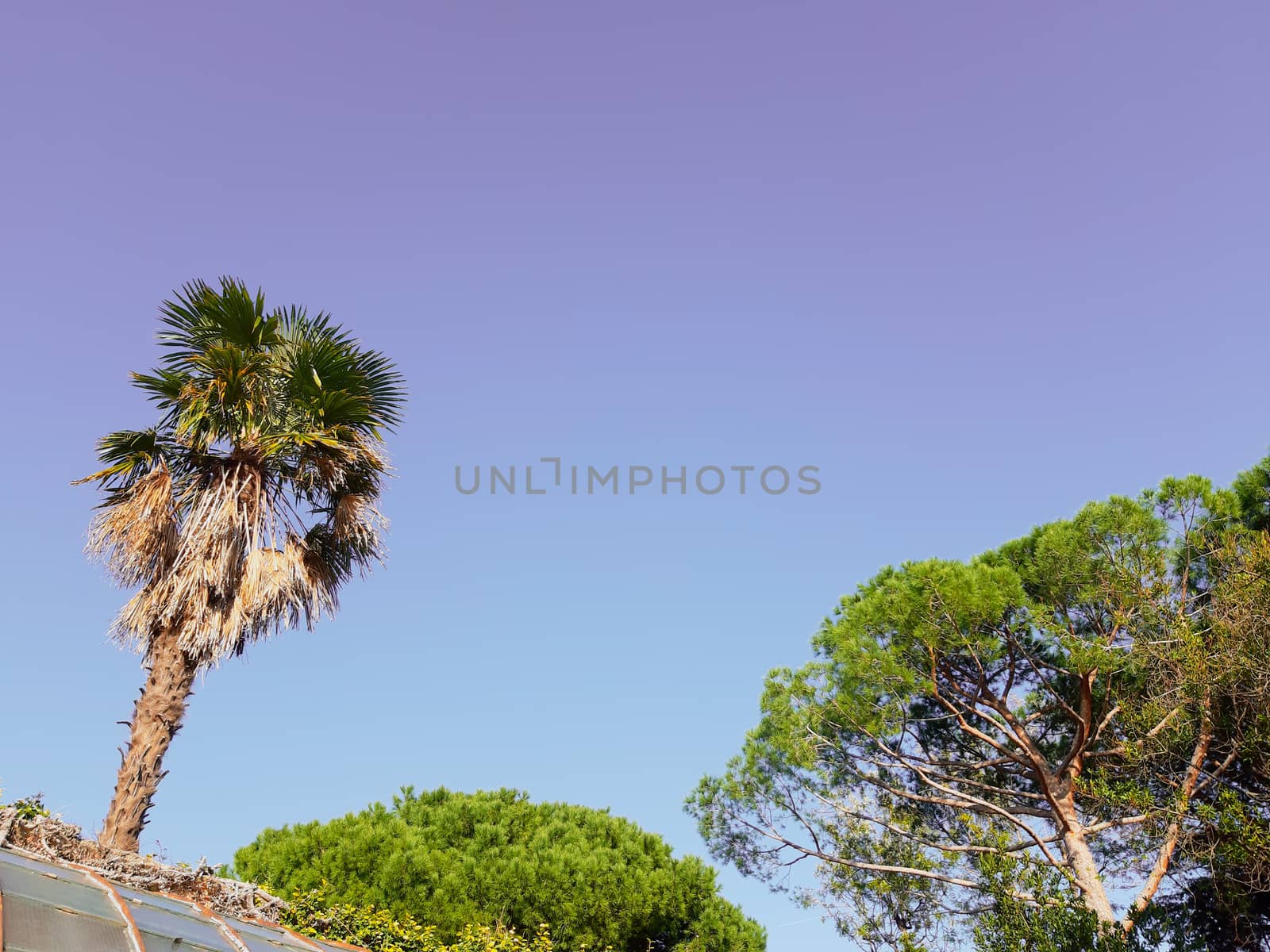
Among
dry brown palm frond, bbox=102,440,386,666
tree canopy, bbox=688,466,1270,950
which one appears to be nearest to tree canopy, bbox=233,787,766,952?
tree canopy, bbox=688,466,1270,950

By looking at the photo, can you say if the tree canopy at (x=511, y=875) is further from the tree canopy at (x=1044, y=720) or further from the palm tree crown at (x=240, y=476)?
the palm tree crown at (x=240, y=476)

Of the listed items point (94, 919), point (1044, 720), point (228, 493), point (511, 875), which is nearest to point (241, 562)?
point (228, 493)

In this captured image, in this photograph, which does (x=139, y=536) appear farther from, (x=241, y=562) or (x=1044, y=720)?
(x=1044, y=720)

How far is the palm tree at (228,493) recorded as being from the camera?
9172 mm

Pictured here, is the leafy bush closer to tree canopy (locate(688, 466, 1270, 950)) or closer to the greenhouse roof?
the greenhouse roof

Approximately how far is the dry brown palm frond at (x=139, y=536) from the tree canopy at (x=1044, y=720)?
10.2m

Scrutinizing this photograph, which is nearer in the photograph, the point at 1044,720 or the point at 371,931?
the point at 371,931

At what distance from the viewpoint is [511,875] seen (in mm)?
15820

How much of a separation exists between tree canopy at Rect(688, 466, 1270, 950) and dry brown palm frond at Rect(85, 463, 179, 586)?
10.2 m

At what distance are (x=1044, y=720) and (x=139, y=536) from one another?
14.6 metres


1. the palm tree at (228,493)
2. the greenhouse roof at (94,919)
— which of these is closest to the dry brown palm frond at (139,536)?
the palm tree at (228,493)

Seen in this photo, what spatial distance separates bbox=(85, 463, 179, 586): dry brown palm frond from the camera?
9.67m

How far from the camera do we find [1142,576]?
13141mm

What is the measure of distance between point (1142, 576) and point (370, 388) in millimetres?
11994
